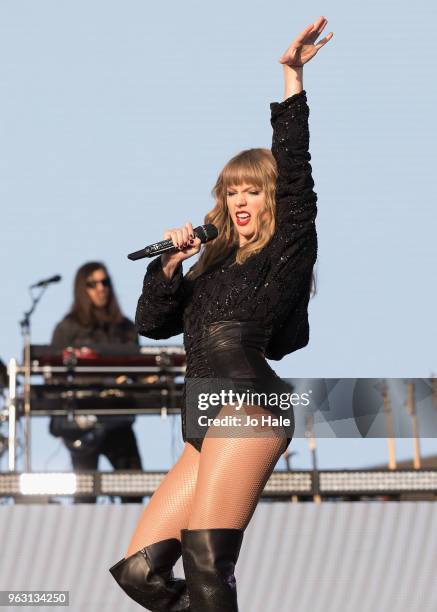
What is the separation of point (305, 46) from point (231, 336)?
71cm

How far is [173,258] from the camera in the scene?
261cm

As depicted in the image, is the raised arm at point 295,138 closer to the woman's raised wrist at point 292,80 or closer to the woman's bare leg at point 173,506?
the woman's raised wrist at point 292,80

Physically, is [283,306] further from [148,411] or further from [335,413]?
[148,411]

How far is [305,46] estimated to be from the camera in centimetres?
262

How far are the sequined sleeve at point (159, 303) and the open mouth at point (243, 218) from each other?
207mm

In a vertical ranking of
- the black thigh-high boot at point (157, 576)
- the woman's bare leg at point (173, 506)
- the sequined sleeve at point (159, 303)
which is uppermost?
the sequined sleeve at point (159, 303)

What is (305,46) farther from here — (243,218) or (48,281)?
(48,281)

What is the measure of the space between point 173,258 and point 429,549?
222 cm

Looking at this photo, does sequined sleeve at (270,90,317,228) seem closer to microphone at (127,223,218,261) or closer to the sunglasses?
microphone at (127,223,218,261)

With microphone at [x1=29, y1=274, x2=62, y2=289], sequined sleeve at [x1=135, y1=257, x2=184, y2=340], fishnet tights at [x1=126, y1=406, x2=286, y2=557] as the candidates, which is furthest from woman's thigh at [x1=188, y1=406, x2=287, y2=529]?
microphone at [x1=29, y1=274, x2=62, y2=289]

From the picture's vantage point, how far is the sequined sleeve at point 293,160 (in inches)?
102

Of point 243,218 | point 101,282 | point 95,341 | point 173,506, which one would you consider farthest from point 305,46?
point 95,341

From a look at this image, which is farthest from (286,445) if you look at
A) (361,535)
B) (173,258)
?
(361,535)

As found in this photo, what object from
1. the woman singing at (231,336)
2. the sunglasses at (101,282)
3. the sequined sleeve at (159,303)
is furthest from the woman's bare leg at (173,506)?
the sunglasses at (101,282)
